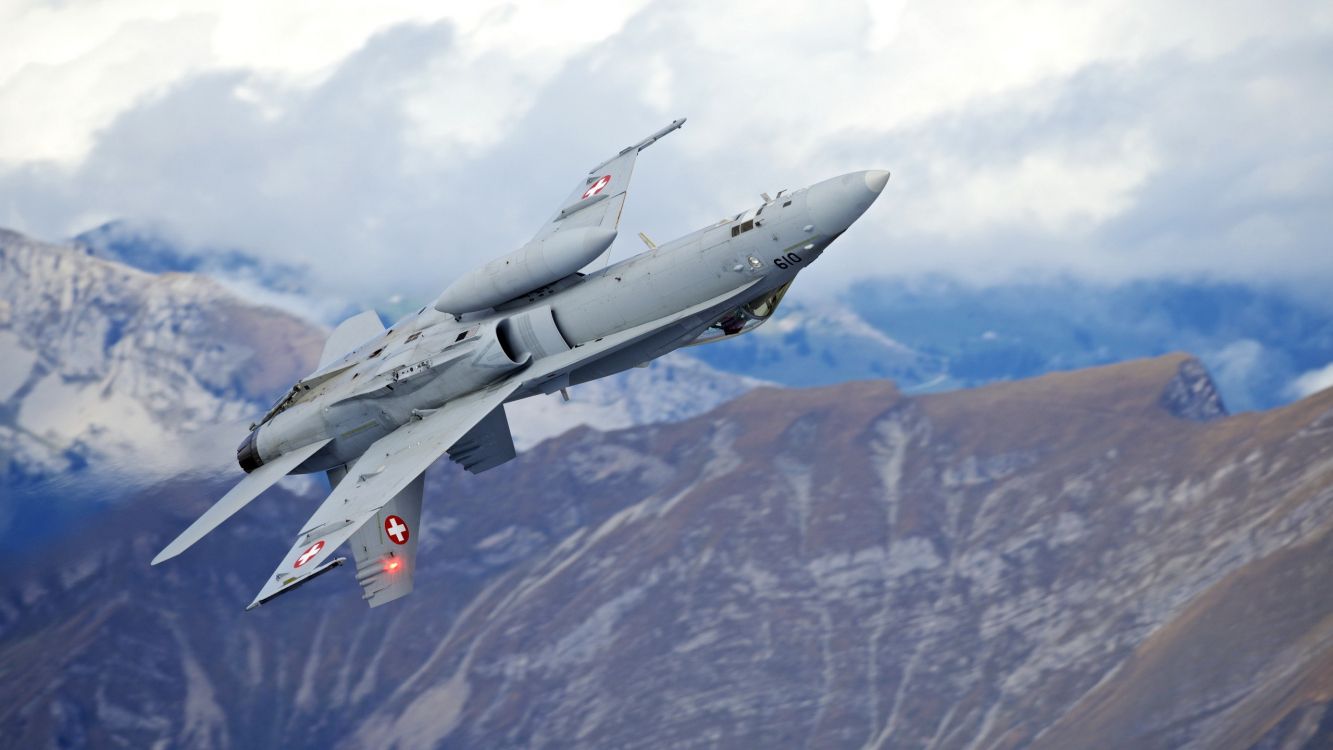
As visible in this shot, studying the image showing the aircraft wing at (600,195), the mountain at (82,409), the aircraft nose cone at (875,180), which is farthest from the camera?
the mountain at (82,409)

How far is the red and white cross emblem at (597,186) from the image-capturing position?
61.9 metres

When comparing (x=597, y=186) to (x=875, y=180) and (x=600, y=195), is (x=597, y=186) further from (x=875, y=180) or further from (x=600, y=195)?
(x=875, y=180)

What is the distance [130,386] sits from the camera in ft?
581

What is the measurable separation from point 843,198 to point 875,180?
3.44ft

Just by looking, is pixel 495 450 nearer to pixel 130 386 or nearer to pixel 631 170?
pixel 631 170

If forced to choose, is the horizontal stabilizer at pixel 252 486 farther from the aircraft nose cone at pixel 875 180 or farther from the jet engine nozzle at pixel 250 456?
the aircraft nose cone at pixel 875 180

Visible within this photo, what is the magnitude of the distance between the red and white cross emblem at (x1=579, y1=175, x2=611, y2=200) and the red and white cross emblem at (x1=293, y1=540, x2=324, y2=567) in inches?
603

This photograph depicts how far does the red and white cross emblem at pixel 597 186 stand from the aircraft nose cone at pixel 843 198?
1054 cm

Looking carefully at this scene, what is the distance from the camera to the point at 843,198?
53188 mm

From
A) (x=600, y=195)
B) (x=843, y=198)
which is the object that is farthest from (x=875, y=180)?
(x=600, y=195)

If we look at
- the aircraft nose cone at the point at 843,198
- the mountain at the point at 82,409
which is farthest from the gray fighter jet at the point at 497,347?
the mountain at the point at 82,409

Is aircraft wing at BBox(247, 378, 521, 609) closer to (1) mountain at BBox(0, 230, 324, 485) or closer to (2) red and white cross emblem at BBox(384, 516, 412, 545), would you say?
(2) red and white cross emblem at BBox(384, 516, 412, 545)

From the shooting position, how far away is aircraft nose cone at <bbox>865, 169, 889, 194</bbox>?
5303cm

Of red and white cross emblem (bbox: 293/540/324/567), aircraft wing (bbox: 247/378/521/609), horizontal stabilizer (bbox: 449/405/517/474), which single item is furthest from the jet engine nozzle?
red and white cross emblem (bbox: 293/540/324/567)
